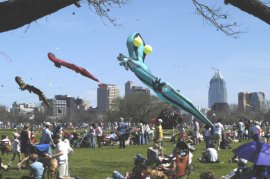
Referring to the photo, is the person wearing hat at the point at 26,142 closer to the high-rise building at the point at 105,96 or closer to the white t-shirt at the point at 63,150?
the white t-shirt at the point at 63,150

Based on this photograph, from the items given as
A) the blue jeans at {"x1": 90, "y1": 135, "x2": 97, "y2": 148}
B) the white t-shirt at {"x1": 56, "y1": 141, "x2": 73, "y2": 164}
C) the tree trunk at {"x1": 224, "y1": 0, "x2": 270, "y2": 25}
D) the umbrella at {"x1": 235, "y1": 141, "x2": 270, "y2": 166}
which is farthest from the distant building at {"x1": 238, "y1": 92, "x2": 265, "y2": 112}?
the tree trunk at {"x1": 224, "y1": 0, "x2": 270, "y2": 25}

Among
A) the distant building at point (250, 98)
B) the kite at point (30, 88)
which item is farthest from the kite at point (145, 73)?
the distant building at point (250, 98)

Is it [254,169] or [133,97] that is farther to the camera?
[133,97]

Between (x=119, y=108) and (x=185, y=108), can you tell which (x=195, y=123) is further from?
(x=119, y=108)

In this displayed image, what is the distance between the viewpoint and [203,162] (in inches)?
724

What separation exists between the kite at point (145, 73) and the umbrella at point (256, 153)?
17.1 m

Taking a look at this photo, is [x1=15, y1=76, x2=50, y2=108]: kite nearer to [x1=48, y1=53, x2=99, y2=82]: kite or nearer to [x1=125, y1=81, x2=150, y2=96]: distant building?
[x1=48, y1=53, x2=99, y2=82]: kite

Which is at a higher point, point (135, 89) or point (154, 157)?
point (135, 89)

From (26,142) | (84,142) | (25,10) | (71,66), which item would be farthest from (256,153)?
(84,142)

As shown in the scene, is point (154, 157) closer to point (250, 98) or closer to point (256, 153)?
point (256, 153)

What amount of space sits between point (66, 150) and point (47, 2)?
27.9 feet

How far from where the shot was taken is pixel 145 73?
2588 centimetres

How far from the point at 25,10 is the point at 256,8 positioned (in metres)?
2.78

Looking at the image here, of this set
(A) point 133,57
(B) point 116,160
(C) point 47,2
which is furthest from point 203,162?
(C) point 47,2
